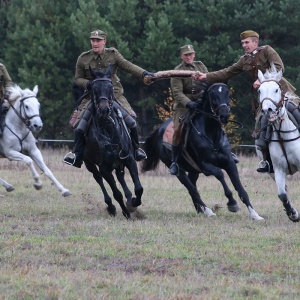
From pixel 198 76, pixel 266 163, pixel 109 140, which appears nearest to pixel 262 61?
pixel 198 76

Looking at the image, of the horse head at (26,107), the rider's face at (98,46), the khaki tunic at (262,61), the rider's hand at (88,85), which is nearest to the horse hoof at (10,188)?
the horse head at (26,107)

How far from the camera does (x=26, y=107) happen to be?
1641 centimetres

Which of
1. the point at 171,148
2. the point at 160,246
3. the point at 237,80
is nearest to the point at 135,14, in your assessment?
the point at 237,80

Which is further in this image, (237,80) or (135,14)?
(135,14)

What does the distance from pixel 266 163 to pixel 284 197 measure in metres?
0.73

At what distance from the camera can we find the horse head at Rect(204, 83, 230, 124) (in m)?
12.8

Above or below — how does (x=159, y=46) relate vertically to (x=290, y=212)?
below

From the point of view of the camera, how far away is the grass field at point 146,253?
25.0ft

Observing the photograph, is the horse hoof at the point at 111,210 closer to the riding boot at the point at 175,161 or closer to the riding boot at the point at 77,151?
the riding boot at the point at 77,151

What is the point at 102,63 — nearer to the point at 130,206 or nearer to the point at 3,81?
the point at 130,206

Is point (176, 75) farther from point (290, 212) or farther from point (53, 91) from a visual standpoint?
point (53, 91)

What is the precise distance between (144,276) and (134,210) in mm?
4917

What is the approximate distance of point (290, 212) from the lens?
12.3 m

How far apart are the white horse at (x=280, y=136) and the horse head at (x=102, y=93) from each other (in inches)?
83.5
